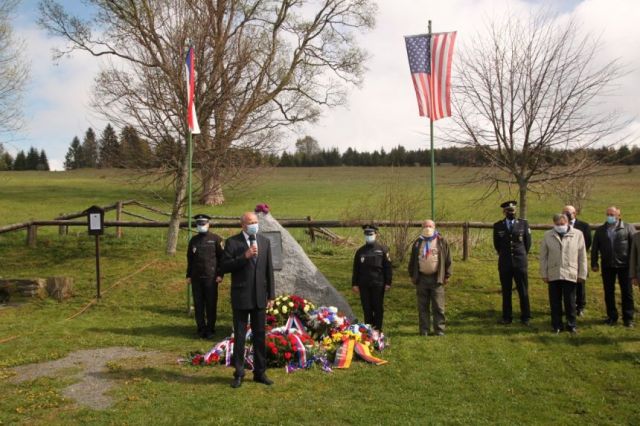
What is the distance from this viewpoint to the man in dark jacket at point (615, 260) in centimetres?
1009

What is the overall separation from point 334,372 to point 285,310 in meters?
1.63

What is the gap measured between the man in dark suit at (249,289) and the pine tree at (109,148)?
903cm

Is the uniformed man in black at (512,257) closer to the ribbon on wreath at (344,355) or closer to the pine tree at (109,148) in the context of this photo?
the ribbon on wreath at (344,355)

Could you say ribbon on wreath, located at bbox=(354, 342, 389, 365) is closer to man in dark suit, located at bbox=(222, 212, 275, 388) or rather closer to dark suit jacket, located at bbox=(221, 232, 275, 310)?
man in dark suit, located at bbox=(222, 212, 275, 388)

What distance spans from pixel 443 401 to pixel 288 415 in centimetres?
173

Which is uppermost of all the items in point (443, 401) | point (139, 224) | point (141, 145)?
point (141, 145)

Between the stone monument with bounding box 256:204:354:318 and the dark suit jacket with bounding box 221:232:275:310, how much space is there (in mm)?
2925

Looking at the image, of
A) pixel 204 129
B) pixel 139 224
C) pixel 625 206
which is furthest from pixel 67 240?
pixel 625 206

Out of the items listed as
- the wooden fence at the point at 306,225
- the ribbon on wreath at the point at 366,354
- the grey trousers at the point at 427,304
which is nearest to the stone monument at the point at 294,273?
the grey trousers at the point at 427,304

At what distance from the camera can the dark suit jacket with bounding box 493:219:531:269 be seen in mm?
10203

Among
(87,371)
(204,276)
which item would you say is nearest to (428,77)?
(204,276)

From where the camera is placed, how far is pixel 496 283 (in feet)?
42.4

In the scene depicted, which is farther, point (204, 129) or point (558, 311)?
point (204, 129)

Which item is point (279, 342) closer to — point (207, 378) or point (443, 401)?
point (207, 378)
